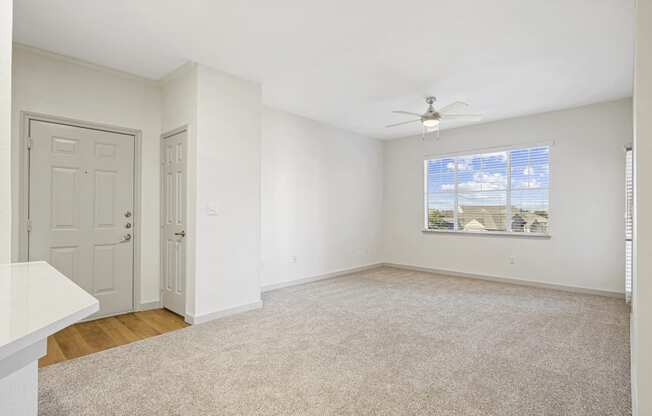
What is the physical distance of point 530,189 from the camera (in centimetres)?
548

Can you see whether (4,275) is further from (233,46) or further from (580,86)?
(580,86)

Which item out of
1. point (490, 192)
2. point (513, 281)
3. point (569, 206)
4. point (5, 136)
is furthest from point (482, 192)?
point (5, 136)

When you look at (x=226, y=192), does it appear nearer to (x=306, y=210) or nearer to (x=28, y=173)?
(x=28, y=173)

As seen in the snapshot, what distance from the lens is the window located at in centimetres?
543

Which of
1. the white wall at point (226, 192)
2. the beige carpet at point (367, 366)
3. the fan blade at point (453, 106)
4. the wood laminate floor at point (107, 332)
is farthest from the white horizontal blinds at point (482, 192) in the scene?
the wood laminate floor at point (107, 332)

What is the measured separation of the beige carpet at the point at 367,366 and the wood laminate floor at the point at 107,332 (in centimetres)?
19

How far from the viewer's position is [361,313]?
12.8ft

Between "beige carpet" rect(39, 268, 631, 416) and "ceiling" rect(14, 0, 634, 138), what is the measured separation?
8.72 feet

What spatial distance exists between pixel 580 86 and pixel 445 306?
10.1 ft

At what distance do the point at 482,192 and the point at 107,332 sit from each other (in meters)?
5.68

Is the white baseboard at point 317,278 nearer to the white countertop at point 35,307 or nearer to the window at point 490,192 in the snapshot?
the window at point 490,192

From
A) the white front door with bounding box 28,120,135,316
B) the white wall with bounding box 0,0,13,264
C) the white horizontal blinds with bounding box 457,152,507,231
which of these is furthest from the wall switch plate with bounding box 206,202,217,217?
the white horizontal blinds with bounding box 457,152,507,231

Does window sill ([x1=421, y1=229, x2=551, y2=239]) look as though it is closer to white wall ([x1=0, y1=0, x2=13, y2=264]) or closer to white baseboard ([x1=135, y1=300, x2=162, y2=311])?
white baseboard ([x1=135, y1=300, x2=162, y2=311])

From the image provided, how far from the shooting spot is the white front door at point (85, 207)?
3.37m
